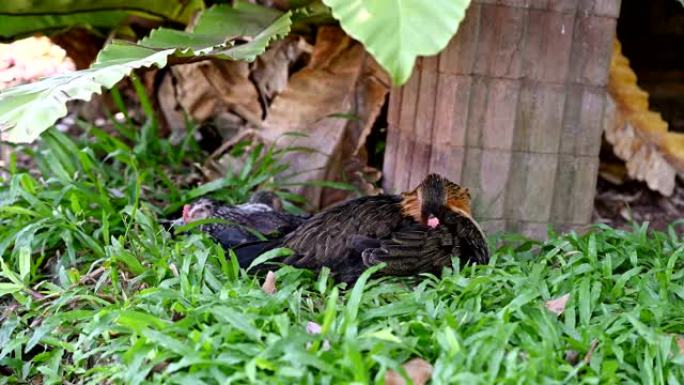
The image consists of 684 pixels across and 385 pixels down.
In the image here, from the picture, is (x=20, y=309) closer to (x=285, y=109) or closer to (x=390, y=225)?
(x=390, y=225)

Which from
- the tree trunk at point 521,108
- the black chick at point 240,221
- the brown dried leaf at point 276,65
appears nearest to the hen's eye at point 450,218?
the tree trunk at point 521,108

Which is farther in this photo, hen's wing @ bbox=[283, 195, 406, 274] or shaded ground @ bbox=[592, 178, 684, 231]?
shaded ground @ bbox=[592, 178, 684, 231]

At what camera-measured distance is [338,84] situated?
3922 mm

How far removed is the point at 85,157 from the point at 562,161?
1.82m

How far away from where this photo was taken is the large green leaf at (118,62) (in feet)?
8.05

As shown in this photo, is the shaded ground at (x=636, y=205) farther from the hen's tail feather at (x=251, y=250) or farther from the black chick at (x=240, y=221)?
the hen's tail feather at (x=251, y=250)

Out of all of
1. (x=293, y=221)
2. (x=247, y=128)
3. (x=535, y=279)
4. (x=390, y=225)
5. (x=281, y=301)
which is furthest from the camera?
(x=247, y=128)

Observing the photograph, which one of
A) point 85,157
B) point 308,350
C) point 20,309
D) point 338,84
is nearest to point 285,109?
point 338,84

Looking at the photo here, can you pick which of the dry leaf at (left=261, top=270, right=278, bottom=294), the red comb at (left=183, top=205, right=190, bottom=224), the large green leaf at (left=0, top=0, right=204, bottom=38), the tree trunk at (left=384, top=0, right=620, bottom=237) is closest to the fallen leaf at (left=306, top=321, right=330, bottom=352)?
the dry leaf at (left=261, top=270, right=278, bottom=294)

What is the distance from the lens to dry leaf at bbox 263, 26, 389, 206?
12.7 feet

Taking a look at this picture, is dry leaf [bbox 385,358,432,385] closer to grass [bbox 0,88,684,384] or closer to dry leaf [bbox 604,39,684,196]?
grass [bbox 0,88,684,384]

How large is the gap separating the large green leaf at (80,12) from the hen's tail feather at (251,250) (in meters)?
1.60

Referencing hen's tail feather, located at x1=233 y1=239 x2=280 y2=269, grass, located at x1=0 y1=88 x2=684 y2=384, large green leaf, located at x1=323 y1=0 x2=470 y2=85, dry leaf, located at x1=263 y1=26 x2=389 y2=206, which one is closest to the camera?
large green leaf, located at x1=323 y1=0 x2=470 y2=85

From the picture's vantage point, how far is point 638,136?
397 centimetres
